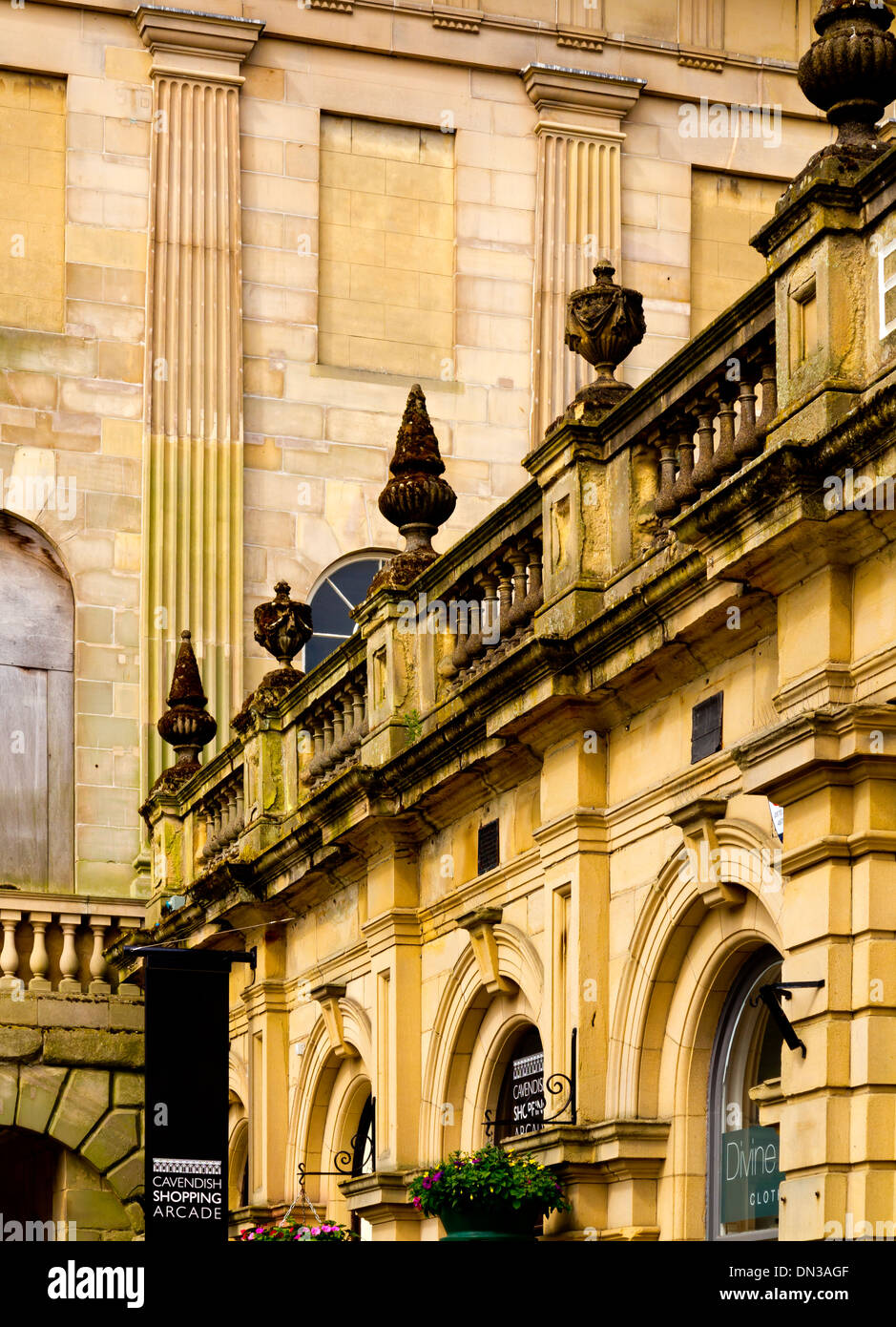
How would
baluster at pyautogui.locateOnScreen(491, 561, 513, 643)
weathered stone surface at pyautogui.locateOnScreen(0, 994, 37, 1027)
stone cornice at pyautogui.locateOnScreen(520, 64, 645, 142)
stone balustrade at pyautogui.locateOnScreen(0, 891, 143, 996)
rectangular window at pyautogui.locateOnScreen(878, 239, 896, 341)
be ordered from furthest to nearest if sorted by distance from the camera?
stone cornice at pyautogui.locateOnScreen(520, 64, 645, 142) → stone balustrade at pyautogui.locateOnScreen(0, 891, 143, 996) → weathered stone surface at pyautogui.locateOnScreen(0, 994, 37, 1027) → baluster at pyautogui.locateOnScreen(491, 561, 513, 643) → rectangular window at pyautogui.locateOnScreen(878, 239, 896, 341)

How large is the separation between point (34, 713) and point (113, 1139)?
4.85 meters

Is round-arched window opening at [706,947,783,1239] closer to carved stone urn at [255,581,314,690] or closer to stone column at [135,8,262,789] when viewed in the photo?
carved stone urn at [255,581,314,690]

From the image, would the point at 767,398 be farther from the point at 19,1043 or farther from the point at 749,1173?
the point at 19,1043

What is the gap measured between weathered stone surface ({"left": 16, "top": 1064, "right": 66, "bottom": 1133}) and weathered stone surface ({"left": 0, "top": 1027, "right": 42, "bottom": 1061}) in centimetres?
14

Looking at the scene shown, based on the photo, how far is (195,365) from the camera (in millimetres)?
30484

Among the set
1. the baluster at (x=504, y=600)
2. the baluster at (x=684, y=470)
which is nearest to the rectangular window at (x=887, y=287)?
the baluster at (x=684, y=470)

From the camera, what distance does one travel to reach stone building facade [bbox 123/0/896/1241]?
13.2 metres

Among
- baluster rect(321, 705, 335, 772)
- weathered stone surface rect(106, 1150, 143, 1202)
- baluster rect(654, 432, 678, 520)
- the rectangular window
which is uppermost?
the rectangular window

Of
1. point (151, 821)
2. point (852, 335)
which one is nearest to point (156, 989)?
point (852, 335)

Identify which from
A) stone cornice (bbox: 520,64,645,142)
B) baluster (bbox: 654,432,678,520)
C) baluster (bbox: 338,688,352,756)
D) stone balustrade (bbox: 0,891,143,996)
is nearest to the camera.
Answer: baluster (bbox: 654,432,678,520)

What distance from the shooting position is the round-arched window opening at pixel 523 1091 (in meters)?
17.8

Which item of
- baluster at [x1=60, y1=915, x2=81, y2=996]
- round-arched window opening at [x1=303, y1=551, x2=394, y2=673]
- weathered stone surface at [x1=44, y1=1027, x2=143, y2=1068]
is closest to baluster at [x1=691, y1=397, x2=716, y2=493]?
weathered stone surface at [x1=44, y1=1027, x2=143, y2=1068]

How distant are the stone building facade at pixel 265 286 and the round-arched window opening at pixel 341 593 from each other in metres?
0.05
